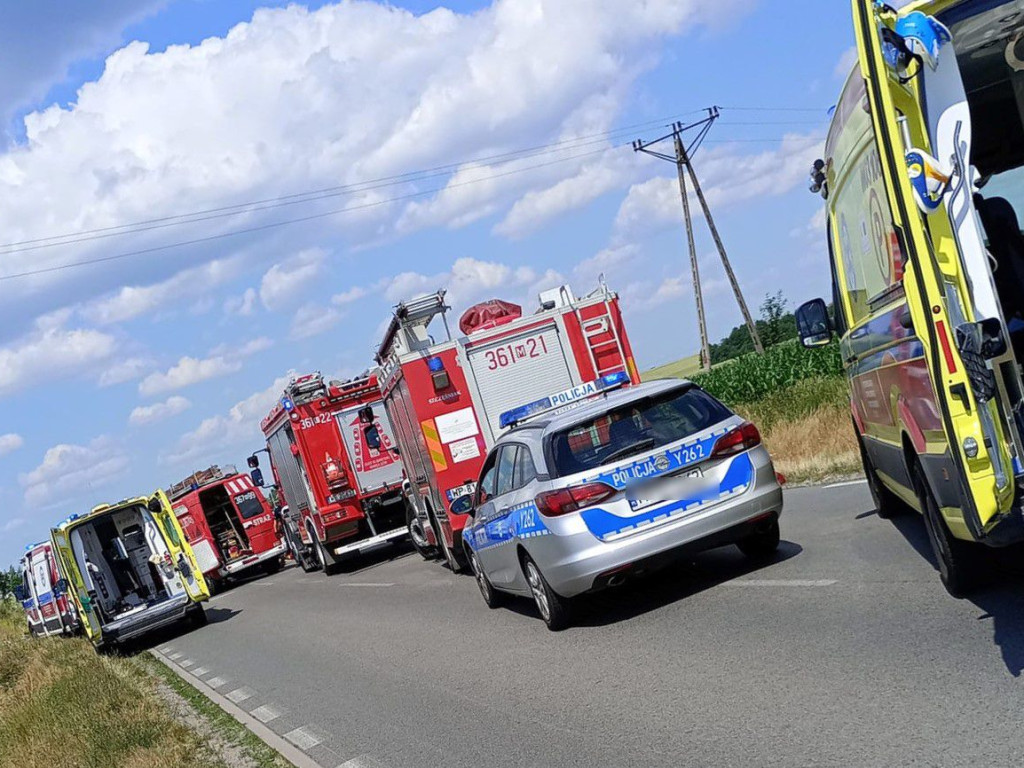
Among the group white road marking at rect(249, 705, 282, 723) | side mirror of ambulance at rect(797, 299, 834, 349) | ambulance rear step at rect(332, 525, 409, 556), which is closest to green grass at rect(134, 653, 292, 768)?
white road marking at rect(249, 705, 282, 723)

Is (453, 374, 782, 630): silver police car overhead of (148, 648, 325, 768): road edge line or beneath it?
overhead

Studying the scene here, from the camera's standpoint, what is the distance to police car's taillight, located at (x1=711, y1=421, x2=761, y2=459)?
9273 mm

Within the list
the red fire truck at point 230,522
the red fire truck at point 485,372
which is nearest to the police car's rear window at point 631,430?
the red fire truck at point 485,372

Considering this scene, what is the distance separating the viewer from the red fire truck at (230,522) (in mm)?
31141

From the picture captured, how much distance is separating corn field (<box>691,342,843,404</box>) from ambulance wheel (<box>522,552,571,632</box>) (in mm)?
17836

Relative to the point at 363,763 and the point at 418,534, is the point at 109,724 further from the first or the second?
the point at 418,534

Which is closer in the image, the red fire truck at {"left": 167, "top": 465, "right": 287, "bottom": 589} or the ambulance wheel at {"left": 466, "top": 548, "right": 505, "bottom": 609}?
the ambulance wheel at {"left": 466, "top": 548, "right": 505, "bottom": 609}

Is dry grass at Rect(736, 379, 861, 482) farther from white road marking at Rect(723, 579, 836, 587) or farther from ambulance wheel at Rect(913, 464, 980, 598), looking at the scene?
ambulance wheel at Rect(913, 464, 980, 598)

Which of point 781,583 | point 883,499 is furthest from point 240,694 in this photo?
point 883,499

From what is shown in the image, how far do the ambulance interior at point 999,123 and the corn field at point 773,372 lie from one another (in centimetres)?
1840

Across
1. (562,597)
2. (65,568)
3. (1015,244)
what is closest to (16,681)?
(65,568)

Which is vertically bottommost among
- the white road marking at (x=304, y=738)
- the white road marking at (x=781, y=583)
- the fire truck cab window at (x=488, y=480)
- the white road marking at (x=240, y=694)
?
the white road marking at (x=240, y=694)

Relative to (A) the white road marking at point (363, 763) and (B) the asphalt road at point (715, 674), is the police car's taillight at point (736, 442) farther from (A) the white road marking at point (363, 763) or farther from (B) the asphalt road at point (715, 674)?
(A) the white road marking at point (363, 763)

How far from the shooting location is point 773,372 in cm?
2892
